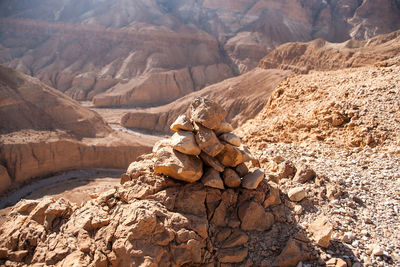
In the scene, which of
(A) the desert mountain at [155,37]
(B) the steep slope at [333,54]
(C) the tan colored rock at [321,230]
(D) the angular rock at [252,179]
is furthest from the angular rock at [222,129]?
(A) the desert mountain at [155,37]

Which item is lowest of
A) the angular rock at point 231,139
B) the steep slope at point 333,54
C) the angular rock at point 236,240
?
the steep slope at point 333,54

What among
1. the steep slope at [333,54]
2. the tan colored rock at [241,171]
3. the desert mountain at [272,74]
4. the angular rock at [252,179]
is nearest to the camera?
the angular rock at [252,179]

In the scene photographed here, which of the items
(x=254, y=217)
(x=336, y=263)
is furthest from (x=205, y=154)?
(x=336, y=263)

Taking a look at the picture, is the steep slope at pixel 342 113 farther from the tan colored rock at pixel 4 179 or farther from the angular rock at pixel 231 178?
the tan colored rock at pixel 4 179

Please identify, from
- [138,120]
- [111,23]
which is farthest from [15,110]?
[111,23]

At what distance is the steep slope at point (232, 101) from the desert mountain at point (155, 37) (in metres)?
8.55

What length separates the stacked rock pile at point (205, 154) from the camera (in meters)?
4.47

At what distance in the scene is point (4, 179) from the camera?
16922 mm

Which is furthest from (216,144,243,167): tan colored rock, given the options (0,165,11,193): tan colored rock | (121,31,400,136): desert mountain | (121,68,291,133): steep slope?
(121,68,291,133): steep slope

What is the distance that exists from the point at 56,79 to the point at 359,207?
52.3 m

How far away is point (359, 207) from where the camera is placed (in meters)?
4.65

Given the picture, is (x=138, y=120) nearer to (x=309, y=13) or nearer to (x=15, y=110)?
(x=15, y=110)

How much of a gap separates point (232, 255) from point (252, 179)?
4.17 feet

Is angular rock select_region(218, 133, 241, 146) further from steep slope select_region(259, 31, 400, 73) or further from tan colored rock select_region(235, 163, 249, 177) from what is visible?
steep slope select_region(259, 31, 400, 73)
